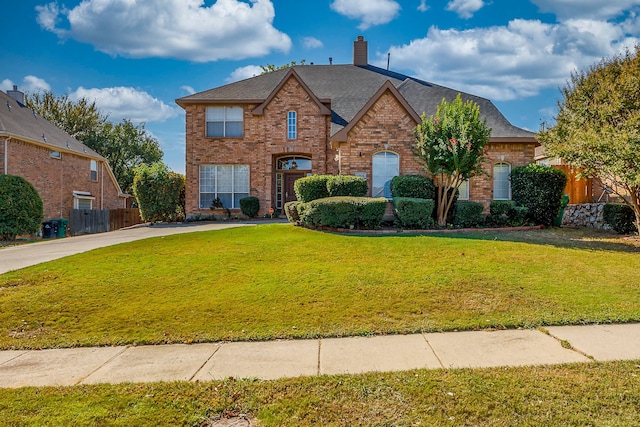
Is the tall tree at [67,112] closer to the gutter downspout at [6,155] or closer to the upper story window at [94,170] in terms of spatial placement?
the upper story window at [94,170]

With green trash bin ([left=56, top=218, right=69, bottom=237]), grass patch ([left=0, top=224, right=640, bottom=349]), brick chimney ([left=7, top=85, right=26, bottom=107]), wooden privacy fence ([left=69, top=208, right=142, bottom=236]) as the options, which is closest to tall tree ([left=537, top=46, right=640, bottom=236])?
grass patch ([left=0, top=224, right=640, bottom=349])

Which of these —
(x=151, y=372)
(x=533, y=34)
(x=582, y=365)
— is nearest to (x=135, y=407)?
(x=151, y=372)

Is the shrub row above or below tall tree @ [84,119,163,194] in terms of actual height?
below

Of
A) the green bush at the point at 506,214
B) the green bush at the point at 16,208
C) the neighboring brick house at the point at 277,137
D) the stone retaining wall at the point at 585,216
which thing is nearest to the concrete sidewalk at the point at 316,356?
the green bush at the point at 506,214

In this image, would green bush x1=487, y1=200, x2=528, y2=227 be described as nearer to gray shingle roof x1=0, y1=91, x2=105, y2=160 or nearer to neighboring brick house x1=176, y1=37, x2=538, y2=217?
neighboring brick house x1=176, y1=37, x2=538, y2=217

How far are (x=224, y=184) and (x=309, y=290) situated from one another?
51.6 ft

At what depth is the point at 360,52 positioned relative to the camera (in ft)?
84.3

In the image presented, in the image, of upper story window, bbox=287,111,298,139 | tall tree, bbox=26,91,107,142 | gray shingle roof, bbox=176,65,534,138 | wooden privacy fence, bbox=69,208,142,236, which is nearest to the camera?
gray shingle roof, bbox=176,65,534,138

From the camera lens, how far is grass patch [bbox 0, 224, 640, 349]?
5.61m

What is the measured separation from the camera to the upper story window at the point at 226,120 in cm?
2158

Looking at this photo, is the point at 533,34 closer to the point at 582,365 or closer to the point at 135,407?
the point at 582,365

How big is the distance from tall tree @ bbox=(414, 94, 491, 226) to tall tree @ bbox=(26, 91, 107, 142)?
36556 millimetres

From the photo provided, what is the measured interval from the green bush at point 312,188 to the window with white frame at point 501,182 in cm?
929

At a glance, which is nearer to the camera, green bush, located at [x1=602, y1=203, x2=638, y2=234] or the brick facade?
green bush, located at [x1=602, y1=203, x2=638, y2=234]
